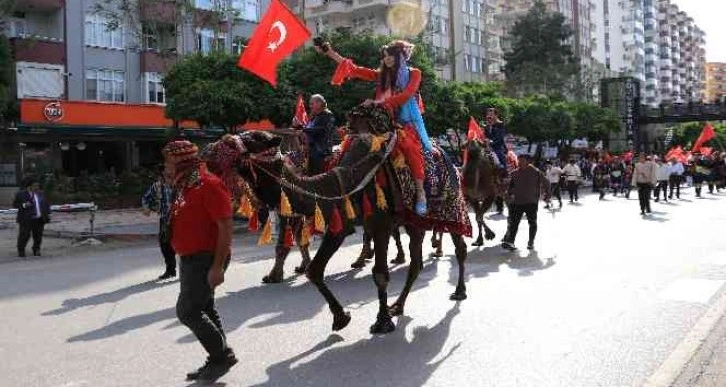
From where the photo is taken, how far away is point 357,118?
7.29 metres

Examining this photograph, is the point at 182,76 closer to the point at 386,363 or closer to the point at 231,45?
the point at 231,45

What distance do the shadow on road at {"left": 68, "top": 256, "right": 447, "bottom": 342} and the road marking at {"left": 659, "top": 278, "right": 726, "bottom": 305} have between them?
260cm

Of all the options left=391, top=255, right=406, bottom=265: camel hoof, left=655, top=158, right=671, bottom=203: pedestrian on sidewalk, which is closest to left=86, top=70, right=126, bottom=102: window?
left=655, top=158, right=671, bottom=203: pedestrian on sidewalk

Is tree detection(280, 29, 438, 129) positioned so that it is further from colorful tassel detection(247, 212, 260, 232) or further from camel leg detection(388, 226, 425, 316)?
colorful tassel detection(247, 212, 260, 232)

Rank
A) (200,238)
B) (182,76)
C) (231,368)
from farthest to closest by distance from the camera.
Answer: (182,76) → (231,368) → (200,238)

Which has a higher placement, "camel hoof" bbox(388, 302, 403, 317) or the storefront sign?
the storefront sign

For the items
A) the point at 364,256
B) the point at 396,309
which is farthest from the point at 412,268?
the point at 364,256

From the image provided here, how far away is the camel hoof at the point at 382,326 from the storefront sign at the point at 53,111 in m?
29.6

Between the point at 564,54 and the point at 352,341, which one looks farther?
the point at 564,54

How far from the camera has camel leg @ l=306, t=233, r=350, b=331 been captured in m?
7.03

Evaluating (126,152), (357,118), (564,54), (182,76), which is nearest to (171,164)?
(357,118)

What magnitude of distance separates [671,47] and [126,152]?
14296 cm

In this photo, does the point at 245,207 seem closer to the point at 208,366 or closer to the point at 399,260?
the point at 208,366

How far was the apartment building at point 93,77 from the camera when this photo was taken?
34.2 metres
